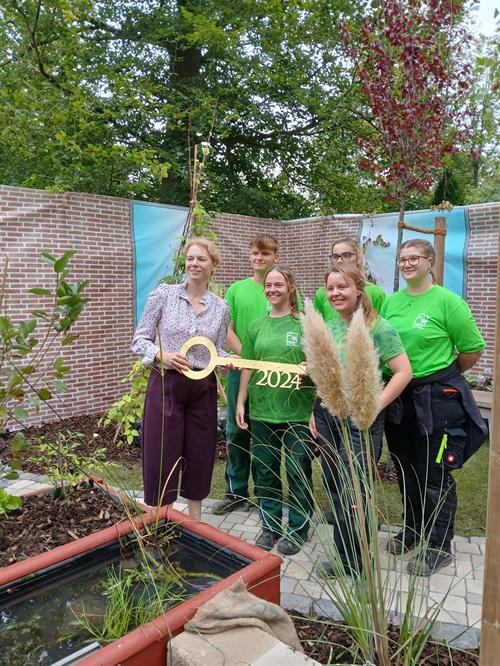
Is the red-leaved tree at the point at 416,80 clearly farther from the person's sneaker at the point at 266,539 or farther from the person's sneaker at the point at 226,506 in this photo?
the person's sneaker at the point at 266,539

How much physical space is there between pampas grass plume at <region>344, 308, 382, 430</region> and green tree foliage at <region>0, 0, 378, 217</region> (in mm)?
6966

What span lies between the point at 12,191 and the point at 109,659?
4.99m

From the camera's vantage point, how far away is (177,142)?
9.68 metres

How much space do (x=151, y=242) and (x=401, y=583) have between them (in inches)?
216

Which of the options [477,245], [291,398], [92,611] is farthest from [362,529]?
[477,245]

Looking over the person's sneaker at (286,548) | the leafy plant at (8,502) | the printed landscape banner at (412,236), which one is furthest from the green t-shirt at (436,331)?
the printed landscape banner at (412,236)

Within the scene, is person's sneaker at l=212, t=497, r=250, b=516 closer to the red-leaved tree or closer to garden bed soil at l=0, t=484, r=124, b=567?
garden bed soil at l=0, t=484, r=124, b=567

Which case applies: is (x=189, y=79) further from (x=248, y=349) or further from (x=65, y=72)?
(x=248, y=349)

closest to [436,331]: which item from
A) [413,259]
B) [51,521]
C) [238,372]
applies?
[413,259]

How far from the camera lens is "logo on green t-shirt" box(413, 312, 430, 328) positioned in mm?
2663

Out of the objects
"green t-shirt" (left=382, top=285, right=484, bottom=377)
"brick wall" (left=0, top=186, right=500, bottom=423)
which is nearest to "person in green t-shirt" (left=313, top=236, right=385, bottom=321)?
"green t-shirt" (left=382, top=285, right=484, bottom=377)

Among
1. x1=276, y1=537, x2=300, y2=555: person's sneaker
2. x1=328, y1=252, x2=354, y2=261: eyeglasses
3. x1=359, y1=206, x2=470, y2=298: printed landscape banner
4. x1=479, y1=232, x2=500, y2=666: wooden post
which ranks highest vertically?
x1=359, y1=206, x2=470, y2=298: printed landscape banner

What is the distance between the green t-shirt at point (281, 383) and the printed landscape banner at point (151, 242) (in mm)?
3899

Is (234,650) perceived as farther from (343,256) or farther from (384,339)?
(343,256)
